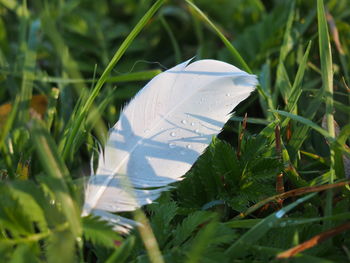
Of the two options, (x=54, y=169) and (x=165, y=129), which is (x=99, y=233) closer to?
(x=54, y=169)

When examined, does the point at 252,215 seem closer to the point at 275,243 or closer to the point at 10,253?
the point at 275,243

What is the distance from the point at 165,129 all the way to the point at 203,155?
0.10 meters

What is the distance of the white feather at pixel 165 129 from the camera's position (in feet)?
3.36

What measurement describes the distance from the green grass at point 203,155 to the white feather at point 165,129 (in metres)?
0.04

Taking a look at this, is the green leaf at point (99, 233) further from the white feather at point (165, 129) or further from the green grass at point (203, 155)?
the white feather at point (165, 129)

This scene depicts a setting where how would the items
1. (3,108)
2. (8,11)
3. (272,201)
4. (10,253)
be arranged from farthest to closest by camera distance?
(8,11) < (3,108) < (272,201) < (10,253)

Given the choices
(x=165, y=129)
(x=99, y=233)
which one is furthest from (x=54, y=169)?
(x=165, y=129)

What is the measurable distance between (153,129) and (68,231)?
0.32 m

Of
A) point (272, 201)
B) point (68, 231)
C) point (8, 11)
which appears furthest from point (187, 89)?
point (8, 11)

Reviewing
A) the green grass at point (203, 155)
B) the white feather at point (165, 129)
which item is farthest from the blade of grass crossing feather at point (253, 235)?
the white feather at point (165, 129)

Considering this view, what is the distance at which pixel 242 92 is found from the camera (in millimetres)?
1105

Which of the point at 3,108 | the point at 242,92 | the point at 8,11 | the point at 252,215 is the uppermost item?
the point at 8,11

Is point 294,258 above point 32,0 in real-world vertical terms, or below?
below

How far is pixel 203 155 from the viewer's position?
3.66ft
